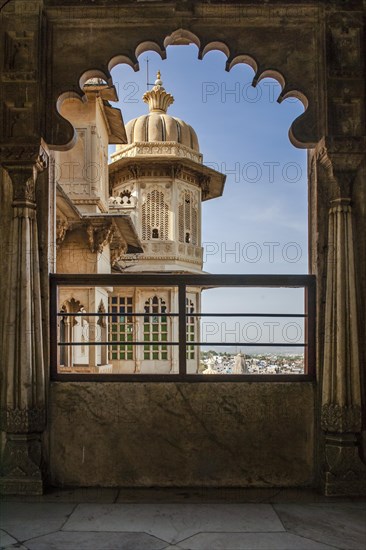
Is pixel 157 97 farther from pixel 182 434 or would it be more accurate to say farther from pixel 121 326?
pixel 182 434

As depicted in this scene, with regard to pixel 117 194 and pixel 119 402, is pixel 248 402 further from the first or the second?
pixel 117 194

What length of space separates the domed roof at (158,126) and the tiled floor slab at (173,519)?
17.2 m

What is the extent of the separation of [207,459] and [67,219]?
6360 millimetres

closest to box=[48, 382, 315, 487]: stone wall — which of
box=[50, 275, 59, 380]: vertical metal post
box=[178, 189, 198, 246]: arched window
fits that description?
box=[50, 275, 59, 380]: vertical metal post

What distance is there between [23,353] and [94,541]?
1346mm

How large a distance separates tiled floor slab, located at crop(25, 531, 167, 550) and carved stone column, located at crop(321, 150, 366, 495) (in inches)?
55.3

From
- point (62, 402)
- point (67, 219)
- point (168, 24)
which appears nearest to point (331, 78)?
point (168, 24)

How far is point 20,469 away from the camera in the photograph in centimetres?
343

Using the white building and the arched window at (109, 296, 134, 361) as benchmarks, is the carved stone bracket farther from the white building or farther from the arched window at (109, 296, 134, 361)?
the arched window at (109, 296, 134, 361)

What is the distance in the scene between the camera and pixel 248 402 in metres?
3.68

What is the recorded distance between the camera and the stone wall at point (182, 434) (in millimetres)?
3645

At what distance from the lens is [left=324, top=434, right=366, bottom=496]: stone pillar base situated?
11.1 feet

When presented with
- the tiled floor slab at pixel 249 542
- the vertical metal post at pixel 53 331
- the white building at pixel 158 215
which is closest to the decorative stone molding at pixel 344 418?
the tiled floor slab at pixel 249 542

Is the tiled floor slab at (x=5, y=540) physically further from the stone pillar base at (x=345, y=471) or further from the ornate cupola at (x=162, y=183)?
the ornate cupola at (x=162, y=183)
